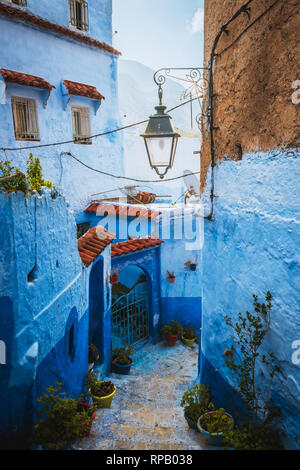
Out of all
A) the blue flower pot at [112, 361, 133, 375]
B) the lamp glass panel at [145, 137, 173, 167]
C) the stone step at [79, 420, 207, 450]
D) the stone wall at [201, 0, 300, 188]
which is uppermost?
the stone wall at [201, 0, 300, 188]

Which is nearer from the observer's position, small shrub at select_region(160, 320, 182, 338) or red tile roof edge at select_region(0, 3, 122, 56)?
red tile roof edge at select_region(0, 3, 122, 56)

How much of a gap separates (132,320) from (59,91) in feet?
24.0

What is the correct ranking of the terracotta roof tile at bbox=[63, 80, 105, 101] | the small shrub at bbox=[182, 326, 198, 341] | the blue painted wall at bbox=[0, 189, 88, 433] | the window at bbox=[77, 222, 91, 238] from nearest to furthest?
the blue painted wall at bbox=[0, 189, 88, 433] → the small shrub at bbox=[182, 326, 198, 341] → the terracotta roof tile at bbox=[63, 80, 105, 101] → the window at bbox=[77, 222, 91, 238]

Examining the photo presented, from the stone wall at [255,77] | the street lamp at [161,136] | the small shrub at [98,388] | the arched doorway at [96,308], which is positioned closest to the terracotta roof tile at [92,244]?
the arched doorway at [96,308]

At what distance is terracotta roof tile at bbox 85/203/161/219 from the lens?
32.0ft

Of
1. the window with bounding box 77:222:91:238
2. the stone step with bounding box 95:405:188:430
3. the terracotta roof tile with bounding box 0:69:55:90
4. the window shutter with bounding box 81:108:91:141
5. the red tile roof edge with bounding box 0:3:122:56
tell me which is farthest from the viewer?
the window with bounding box 77:222:91:238

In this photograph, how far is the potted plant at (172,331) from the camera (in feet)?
31.1

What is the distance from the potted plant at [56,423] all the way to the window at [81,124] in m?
8.91

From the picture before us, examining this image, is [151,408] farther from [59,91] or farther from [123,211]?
[59,91]

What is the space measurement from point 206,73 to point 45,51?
6.97 m

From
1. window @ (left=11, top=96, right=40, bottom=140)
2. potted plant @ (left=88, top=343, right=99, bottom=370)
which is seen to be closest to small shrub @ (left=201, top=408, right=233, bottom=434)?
potted plant @ (left=88, top=343, right=99, bottom=370)

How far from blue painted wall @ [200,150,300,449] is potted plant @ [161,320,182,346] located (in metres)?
4.25

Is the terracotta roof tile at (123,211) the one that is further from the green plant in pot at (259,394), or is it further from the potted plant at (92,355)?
the green plant in pot at (259,394)

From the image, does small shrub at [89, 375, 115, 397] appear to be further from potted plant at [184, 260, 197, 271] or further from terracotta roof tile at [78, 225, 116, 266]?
potted plant at [184, 260, 197, 271]
